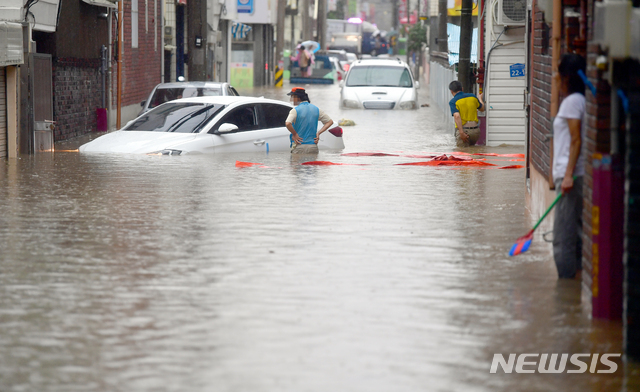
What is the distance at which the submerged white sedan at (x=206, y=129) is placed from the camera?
1579cm

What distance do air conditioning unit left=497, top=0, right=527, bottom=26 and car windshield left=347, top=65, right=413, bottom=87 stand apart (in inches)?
571

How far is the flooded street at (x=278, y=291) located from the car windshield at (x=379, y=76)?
67.1 ft

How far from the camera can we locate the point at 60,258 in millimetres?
8133

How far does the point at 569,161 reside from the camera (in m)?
7.11

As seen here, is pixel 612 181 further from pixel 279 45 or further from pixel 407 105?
pixel 279 45

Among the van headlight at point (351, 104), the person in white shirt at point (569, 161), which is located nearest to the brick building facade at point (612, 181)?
the person in white shirt at point (569, 161)

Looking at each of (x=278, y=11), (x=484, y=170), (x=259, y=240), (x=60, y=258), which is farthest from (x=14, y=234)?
(x=278, y=11)

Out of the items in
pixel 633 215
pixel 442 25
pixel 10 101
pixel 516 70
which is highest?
pixel 442 25

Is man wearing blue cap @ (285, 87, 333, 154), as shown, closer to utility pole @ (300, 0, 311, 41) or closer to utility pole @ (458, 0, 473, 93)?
utility pole @ (458, 0, 473, 93)

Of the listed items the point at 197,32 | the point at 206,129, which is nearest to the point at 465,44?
the point at 197,32

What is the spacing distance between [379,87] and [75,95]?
40.8ft

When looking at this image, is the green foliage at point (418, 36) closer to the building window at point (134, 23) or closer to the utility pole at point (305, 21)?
the utility pole at point (305, 21)

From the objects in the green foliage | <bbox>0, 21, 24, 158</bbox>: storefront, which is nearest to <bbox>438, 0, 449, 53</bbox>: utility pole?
<bbox>0, 21, 24, 158</bbox>: storefront

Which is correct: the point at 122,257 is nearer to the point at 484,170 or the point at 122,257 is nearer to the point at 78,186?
the point at 78,186
